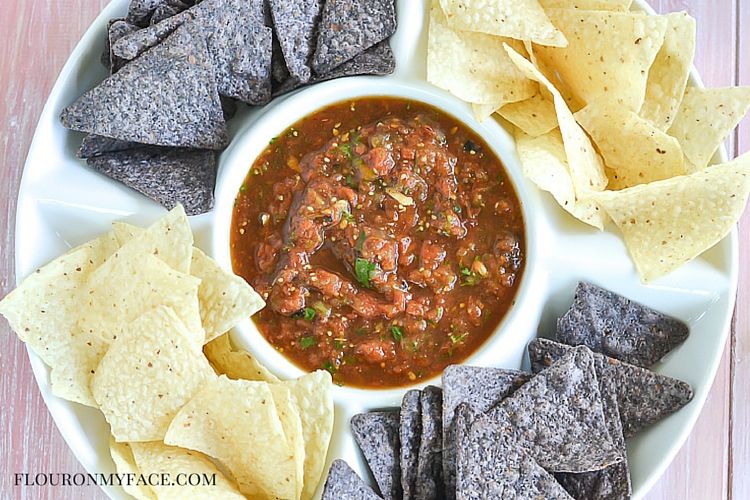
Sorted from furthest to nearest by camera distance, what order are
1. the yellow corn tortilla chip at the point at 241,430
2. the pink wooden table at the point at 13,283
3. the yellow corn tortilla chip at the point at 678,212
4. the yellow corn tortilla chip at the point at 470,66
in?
the pink wooden table at the point at 13,283
the yellow corn tortilla chip at the point at 470,66
the yellow corn tortilla chip at the point at 678,212
the yellow corn tortilla chip at the point at 241,430

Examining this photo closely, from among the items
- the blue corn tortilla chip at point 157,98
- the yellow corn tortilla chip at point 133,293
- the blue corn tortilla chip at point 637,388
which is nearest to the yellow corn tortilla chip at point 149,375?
the yellow corn tortilla chip at point 133,293

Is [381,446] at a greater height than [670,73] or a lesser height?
lesser

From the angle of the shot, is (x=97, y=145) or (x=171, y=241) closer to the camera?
(x=171, y=241)

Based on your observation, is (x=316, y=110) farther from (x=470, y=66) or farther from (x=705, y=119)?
(x=705, y=119)

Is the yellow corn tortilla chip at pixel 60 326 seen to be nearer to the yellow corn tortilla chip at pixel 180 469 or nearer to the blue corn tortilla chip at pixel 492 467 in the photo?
the yellow corn tortilla chip at pixel 180 469

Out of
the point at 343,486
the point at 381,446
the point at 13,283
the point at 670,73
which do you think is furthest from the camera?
the point at 13,283

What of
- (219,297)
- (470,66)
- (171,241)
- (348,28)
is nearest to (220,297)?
(219,297)
